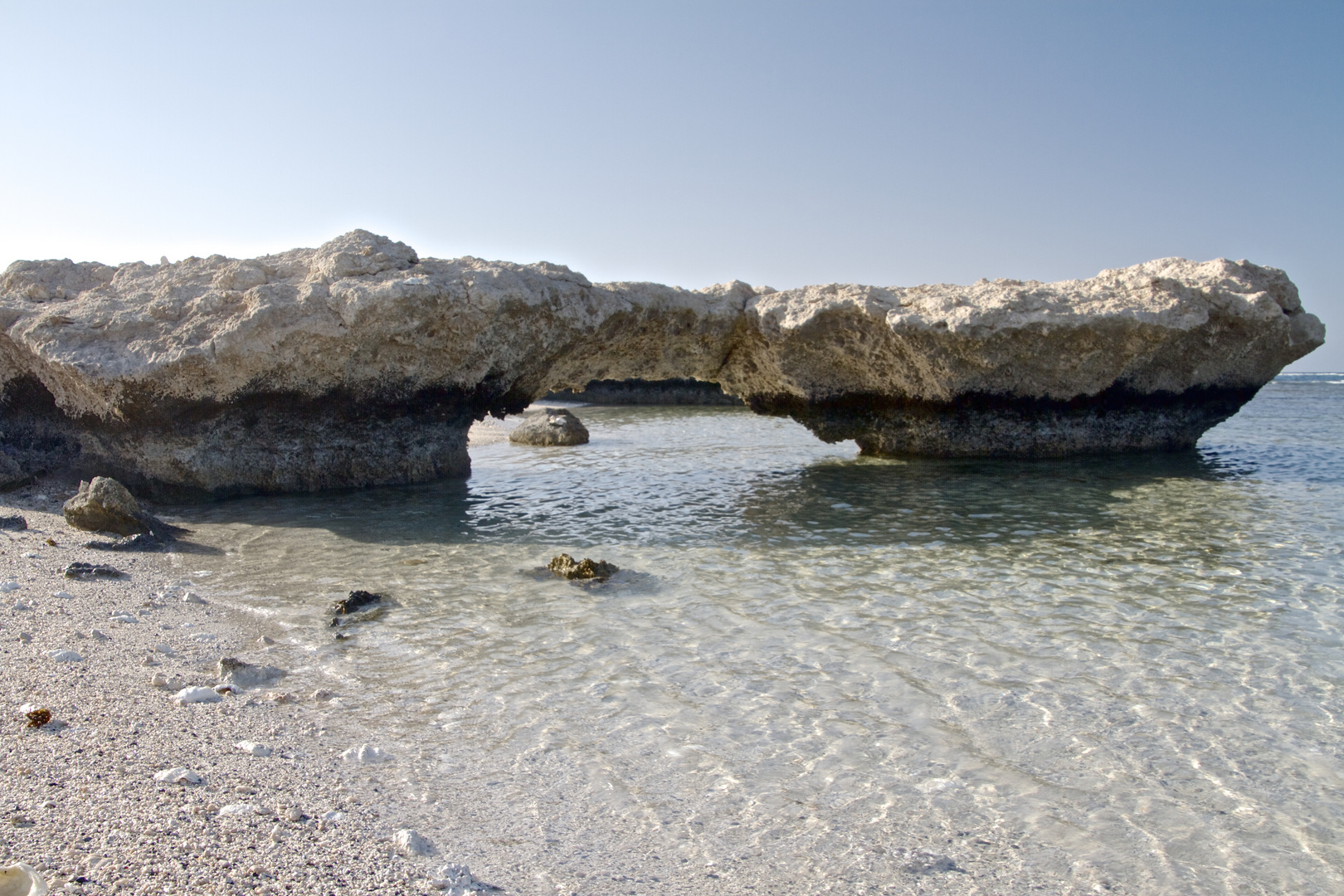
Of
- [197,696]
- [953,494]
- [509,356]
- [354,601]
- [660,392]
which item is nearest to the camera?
[197,696]

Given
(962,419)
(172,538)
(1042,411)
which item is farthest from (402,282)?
(1042,411)

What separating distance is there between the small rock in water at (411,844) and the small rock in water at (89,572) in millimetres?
4168

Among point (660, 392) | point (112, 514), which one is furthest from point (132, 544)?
point (660, 392)

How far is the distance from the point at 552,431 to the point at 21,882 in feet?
43.0

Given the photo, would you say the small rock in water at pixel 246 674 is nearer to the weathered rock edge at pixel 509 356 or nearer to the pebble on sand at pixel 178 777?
the pebble on sand at pixel 178 777

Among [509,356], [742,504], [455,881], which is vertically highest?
[509,356]

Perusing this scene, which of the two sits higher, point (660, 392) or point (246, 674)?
point (660, 392)

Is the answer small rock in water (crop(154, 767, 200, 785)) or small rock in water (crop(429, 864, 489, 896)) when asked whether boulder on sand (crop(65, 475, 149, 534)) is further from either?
small rock in water (crop(429, 864, 489, 896))

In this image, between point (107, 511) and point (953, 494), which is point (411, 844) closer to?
point (107, 511)

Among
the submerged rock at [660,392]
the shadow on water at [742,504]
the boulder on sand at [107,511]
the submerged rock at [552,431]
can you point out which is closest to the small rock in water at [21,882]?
the shadow on water at [742,504]

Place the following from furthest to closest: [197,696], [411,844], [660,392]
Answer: [660,392] < [197,696] < [411,844]

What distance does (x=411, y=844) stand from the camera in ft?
8.57

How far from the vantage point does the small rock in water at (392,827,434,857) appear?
8.51 ft

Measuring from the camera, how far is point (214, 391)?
8.34 meters
